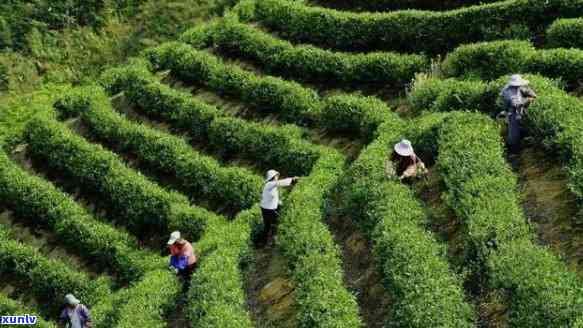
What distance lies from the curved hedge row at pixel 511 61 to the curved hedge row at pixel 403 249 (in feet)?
11.5

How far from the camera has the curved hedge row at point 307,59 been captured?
2019 cm

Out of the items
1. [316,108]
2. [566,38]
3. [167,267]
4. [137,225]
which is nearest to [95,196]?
[137,225]

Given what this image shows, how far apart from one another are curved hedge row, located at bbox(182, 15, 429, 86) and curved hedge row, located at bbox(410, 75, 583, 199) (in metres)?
1.72

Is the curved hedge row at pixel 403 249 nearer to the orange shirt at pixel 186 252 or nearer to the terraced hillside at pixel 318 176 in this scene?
the terraced hillside at pixel 318 176

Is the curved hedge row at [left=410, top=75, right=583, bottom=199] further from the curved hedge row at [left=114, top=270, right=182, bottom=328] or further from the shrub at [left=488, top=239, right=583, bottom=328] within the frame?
the curved hedge row at [left=114, top=270, right=182, bottom=328]

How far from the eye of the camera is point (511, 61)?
17953mm

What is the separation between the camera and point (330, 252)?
46.3 feet

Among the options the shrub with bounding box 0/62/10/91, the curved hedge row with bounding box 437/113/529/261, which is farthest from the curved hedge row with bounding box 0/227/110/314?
the curved hedge row with bounding box 437/113/529/261

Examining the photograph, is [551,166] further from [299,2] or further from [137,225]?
[299,2]

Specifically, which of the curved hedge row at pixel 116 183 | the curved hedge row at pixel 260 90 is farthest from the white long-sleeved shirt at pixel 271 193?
the curved hedge row at pixel 260 90

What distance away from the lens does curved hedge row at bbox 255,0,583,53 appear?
1964 cm

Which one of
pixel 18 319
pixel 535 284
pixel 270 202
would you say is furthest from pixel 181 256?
pixel 535 284

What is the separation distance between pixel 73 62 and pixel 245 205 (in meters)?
11.4

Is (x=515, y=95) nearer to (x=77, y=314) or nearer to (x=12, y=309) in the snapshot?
(x=77, y=314)
